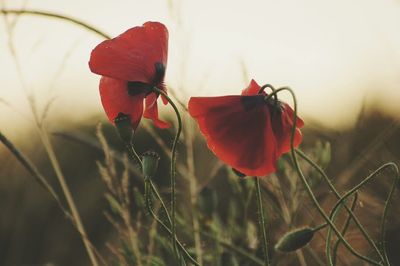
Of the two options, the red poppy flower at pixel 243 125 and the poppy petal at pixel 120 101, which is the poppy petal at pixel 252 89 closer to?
the red poppy flower at pixel 243 125

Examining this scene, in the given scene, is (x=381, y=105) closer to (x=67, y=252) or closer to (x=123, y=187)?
(x=67, y=252)

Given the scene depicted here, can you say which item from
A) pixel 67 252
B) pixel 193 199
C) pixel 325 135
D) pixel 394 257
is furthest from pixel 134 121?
pixel 67 252

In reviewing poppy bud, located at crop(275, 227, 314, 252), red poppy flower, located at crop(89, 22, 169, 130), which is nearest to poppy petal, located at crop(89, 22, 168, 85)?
red poppy flower, located at crop(89, 22, 169, 130)

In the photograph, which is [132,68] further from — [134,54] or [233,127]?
[233,127]

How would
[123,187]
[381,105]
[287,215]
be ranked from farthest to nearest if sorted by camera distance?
[381,105] < [287,215] < [123,187]

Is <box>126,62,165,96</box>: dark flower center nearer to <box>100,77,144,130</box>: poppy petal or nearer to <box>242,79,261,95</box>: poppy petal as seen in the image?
<box>100,77,144,130</box>: poppy petal
